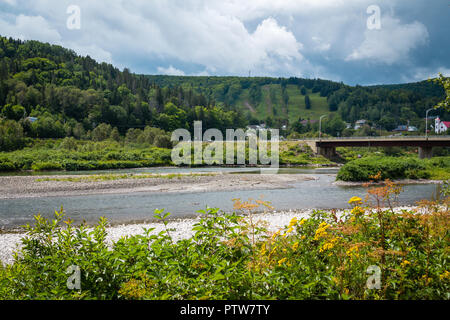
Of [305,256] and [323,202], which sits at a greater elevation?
[305,256]

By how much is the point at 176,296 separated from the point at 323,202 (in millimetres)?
21889

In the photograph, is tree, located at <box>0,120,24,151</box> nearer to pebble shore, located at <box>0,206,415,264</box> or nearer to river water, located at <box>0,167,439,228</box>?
river water, located at <box>0,167,439,228</box>

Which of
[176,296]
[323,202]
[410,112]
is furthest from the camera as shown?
[410,112]

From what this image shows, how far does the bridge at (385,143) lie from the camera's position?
69.7 meters

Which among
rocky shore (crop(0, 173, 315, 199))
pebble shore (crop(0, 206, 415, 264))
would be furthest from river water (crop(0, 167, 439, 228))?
rocky shore (crop(0, 173, 315, 199))

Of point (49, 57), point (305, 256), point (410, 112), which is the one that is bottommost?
point (305, 256)

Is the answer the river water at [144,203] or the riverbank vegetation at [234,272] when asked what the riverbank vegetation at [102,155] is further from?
the riverbank vegetation at [234,272]

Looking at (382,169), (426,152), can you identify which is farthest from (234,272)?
(426,152)

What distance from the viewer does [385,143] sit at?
250 ft

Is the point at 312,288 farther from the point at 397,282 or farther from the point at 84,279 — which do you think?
the point at 84,279

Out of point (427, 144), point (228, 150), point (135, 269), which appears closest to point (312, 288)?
point (135, 269)

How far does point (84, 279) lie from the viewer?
3617 mm

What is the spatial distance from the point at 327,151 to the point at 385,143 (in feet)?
52.5
